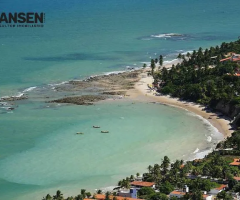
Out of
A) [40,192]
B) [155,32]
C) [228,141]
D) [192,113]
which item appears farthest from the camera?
[155,32]

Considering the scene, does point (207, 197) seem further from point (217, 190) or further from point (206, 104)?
point (206, 104)

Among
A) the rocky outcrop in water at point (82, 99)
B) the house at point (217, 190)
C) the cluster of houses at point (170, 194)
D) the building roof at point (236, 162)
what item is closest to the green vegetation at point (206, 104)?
the house at point (217, 190)

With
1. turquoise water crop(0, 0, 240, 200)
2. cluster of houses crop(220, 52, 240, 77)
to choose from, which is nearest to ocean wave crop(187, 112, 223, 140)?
turquoise water crop(0, 0, 240, 200)

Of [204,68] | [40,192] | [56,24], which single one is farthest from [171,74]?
[56,24]

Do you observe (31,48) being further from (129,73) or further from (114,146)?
(114,146)

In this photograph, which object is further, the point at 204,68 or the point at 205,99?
the point at 204,68
